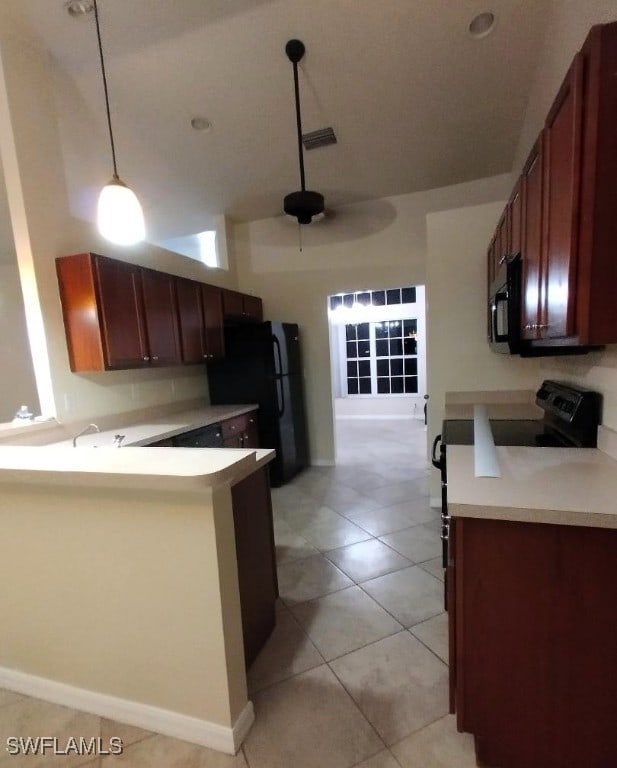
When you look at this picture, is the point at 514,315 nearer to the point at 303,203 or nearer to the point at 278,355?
the point at 303,203

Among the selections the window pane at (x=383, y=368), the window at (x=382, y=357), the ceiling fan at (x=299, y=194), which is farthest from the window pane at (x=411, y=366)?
the ceiling fan at (x=299, y=194)

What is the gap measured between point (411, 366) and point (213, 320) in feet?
15.9

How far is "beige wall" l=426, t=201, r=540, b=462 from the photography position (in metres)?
2.81

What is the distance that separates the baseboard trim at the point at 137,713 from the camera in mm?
1244

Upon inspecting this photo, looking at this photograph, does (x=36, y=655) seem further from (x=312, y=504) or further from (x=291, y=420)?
(x=291, y=420)

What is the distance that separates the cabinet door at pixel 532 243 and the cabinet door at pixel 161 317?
255cm

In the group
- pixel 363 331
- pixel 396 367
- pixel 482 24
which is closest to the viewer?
pixel 482 24

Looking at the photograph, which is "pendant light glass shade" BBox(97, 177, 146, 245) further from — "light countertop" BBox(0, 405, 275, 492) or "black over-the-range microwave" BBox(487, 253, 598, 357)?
"black over-the-range microwave" BBox(487, 253, 598, 357)

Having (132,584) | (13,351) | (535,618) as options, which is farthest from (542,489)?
(13,351)

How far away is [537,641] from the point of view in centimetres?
103

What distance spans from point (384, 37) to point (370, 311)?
5108 mm

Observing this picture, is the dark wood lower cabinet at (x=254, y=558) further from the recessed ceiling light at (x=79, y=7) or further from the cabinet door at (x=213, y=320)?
the recessed ceiling light at (x=79, y=7)

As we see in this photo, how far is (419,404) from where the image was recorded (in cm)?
720

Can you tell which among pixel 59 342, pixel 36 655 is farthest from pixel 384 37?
pixel 36 655
